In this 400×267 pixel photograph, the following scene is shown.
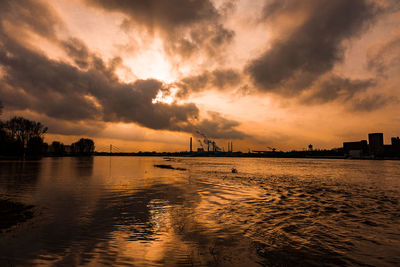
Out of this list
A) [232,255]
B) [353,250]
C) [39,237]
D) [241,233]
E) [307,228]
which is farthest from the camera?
[307,228]

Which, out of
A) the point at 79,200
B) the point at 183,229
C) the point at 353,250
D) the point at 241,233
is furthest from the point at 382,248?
the point at 79,200

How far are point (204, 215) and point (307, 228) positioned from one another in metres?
7.67

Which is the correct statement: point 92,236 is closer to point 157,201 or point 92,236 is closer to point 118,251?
point 118,251

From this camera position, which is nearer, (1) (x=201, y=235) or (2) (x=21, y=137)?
(1) (x=201, y=235)

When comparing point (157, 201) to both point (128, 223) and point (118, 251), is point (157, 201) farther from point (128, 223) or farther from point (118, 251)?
point (118, 251)

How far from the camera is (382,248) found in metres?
11.9

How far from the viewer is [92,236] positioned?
12.9 m

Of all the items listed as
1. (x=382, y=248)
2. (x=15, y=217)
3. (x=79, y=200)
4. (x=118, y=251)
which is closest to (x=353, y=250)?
(x=382, y=248)

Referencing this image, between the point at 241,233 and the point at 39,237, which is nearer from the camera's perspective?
the point at 39,237

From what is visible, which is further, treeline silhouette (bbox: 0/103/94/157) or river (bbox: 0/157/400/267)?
treeline silhouette (bbox: 0/103/94/157)

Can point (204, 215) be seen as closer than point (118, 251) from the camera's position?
No

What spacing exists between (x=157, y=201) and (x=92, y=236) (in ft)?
36.8

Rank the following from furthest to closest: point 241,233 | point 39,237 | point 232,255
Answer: point 241,233
point 39,237
point 232,255

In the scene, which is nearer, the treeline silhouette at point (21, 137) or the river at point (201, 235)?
the river at point (201, 235)
